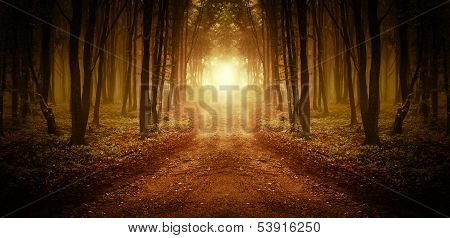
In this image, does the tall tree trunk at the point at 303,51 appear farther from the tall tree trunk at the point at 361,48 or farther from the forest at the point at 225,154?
the tall tree trunk at the point at 361,48

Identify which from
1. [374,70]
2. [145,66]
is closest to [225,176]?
[374,70]

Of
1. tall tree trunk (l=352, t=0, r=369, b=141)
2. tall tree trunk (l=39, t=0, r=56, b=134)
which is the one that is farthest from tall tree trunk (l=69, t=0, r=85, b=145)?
tall tree trunk (l=352, t=0, r=369, b=141)

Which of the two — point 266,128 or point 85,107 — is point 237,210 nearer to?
point 85,107

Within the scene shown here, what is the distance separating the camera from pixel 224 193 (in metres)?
8.08

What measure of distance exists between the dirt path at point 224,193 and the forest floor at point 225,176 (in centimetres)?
2

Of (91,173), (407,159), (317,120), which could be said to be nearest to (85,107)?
(91,173)

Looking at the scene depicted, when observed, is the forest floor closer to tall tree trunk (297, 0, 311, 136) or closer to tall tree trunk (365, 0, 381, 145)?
tall tree trunk (365, 0, 381, 145)

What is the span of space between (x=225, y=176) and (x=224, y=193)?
5.07 feet

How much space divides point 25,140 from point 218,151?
815 centimetres

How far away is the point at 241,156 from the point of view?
41.3ft

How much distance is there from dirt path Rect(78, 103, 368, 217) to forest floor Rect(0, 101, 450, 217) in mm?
22

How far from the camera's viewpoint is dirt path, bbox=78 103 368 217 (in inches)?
275

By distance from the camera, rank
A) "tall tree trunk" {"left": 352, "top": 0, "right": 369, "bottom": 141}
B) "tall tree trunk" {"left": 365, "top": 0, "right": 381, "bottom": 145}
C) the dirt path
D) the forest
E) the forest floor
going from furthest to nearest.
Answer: "tall tree trunk" {"left": 352, "top": 0, "right": 369, "bottom": 141}
"tall tree trunk" {"left": 365, "top": 0, "right": 381, "bottom": 145}
the forest
the forest floor
the dirt path

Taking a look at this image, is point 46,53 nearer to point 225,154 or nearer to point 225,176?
point 225,154
